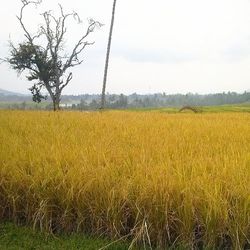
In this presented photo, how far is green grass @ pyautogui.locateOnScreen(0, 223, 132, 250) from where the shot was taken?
3537 millimetres

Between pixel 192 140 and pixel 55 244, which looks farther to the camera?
pixel 192 140

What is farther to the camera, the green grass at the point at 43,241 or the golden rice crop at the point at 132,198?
the green grass at the point at 43,241

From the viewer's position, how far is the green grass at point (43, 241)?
3537mm

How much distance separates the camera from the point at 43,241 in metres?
3.71

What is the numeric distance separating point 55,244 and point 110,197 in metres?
0.63

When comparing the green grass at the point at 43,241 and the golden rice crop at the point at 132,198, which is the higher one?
the golden rice crop at the point at 132,198

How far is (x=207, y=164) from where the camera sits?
473cm

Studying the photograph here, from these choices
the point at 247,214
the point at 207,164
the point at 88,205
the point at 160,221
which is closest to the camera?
the point at 247,214

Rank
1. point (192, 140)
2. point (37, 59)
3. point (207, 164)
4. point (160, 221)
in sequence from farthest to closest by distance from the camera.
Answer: point (37, 59) < point (192, 140) < point (207, 164) < point (160, 221)

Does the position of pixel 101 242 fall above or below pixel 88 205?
below

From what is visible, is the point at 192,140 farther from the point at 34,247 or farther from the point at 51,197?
the point at 34,247

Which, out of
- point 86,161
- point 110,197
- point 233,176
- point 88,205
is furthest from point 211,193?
point 86,161

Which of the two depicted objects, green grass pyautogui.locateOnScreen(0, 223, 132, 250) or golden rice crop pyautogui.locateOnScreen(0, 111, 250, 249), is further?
green grass pyautogui.locateOnScreen(0, 223, 132, 250)

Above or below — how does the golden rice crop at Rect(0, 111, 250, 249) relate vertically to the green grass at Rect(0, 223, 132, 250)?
above
